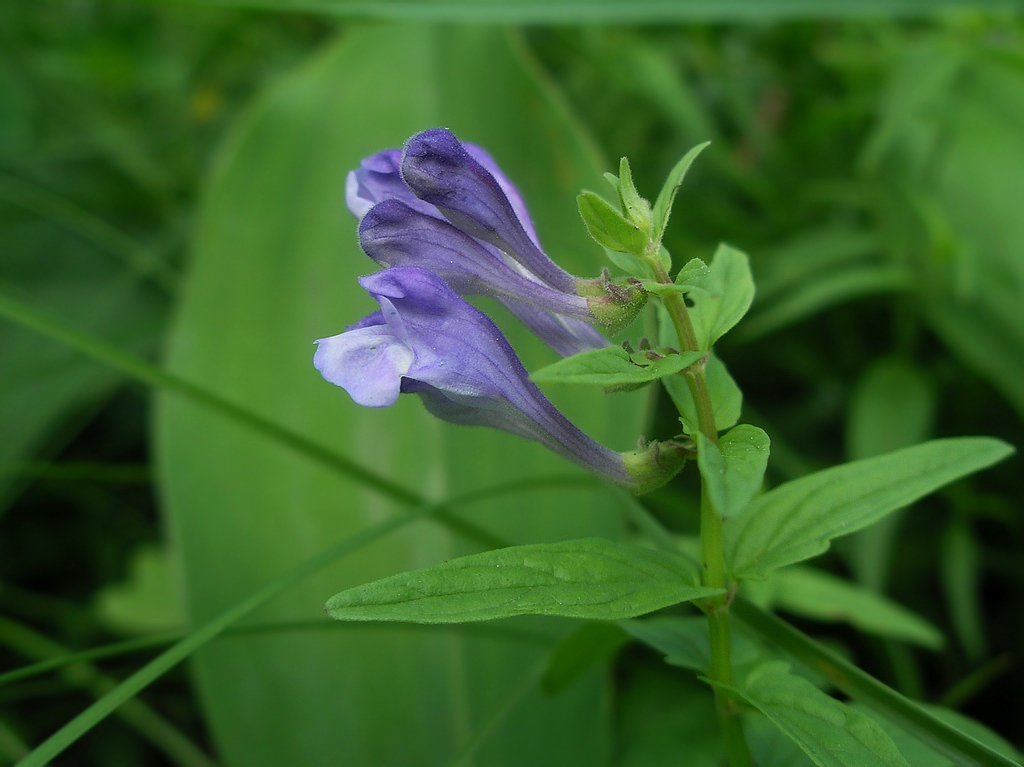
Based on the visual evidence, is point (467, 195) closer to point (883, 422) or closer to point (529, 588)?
point (529, 588)

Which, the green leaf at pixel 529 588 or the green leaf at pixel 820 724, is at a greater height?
the green leaf at pixel 529 588

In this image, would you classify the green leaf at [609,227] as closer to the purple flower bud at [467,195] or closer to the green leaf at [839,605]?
the purple flower bud at [467,195]

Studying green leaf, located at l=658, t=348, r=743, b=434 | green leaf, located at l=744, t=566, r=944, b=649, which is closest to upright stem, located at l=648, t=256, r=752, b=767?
green leaf, located at l=658, t=348, r=743, b=434

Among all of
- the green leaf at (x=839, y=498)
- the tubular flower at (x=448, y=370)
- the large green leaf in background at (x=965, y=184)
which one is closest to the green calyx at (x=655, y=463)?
the tubular flower at (x=448, y=370)

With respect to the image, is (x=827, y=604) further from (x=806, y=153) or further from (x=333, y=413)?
(x=806, y=153)

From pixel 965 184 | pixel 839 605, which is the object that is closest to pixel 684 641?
pixel 839 605

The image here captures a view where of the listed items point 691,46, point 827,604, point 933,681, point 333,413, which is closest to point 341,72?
point 333,413

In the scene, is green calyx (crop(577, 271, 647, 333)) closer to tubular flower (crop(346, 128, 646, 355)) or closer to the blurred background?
tubular flower (crop(346, 128, 646, 355))
